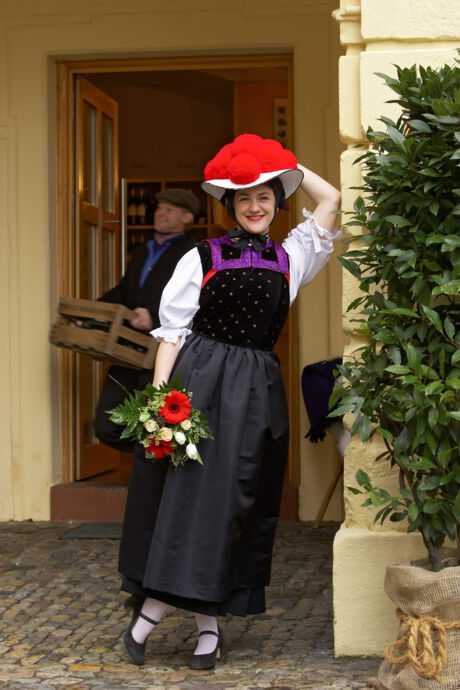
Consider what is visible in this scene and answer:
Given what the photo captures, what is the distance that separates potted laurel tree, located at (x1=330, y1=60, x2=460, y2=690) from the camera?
10.8 ft

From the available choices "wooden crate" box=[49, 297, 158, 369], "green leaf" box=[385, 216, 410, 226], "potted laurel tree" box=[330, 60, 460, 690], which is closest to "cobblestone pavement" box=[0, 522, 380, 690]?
"potted laurel tree" box=[330, 60, 460, 690]

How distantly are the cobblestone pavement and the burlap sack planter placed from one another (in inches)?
11.2

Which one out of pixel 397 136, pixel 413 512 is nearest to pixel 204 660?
pixel 413 512

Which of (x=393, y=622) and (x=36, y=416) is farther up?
(x=36, y=416)

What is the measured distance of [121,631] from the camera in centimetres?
438

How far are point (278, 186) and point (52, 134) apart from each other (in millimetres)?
2980

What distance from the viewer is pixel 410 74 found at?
3391mm

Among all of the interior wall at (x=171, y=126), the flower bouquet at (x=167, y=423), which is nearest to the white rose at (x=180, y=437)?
the flower bouquet at (x=167, y=423)

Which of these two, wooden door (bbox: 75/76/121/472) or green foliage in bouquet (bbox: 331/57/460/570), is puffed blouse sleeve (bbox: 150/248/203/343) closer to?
green foliage in bouquet (bbox: 331/57/460/570)

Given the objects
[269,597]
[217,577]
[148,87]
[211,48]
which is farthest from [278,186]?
[148,87]

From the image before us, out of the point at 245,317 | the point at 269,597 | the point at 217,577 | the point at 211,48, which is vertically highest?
the point at 211,48

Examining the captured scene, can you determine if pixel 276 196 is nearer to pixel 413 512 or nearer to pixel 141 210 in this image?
pixel 413 512

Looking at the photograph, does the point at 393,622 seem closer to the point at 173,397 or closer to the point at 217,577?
the point at 217,577

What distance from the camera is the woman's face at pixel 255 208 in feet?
12.7
